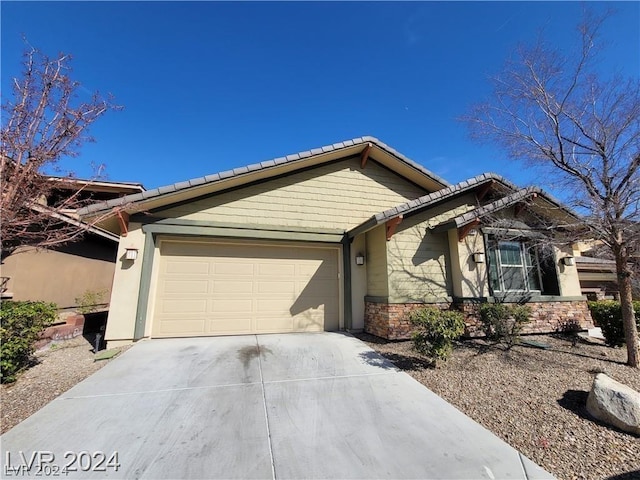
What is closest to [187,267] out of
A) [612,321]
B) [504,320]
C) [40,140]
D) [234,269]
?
[234,269]

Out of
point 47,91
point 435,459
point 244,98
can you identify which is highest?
point 244,98

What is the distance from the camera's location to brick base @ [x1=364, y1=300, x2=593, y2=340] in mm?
6980

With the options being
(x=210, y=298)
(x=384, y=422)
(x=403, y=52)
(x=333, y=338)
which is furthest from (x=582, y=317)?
(x=210, y=298)

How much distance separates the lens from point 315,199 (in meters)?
8.72

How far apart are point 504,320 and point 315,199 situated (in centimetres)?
577

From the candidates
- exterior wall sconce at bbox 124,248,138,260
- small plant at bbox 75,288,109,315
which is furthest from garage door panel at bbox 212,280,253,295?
small plant at bbox 75,288,109,315

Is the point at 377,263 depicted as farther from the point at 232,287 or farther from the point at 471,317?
the point at 232,287

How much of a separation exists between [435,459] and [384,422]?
0.75 metres

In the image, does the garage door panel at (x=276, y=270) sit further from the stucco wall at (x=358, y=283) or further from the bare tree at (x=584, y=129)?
the bare tree at (x=584, y=129)

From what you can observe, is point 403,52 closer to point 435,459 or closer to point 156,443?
point 435,459

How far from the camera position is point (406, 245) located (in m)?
7.71

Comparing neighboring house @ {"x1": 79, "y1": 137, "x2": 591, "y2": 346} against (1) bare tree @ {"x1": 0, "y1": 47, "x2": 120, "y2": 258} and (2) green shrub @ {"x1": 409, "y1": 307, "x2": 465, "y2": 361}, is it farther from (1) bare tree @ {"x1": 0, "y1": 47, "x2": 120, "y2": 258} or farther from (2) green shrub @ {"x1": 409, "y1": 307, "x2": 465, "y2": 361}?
(2) green shrub @ {"x1": 409, "y1": 307, "x2": 465, "y2": 361}

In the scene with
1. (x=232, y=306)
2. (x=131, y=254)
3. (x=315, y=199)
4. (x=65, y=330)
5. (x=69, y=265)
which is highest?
(x=315, y=199)

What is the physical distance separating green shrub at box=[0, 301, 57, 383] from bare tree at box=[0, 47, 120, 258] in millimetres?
1038
